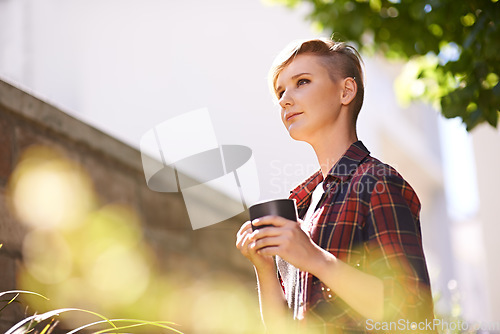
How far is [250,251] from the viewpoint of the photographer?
1613mm

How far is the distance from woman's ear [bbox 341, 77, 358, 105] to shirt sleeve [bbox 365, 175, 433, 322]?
1.18ft

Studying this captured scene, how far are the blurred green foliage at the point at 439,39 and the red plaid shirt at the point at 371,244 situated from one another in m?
0.98

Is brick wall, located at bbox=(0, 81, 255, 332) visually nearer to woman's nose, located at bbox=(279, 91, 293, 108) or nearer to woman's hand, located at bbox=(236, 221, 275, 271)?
woman's hand, located at bbox=(236, 221, 275, 271)

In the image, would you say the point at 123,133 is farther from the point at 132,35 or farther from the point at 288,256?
the point at 288,256

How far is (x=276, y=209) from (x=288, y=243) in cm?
10

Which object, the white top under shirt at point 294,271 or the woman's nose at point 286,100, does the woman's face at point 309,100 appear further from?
the white top under shirt at point 294,271

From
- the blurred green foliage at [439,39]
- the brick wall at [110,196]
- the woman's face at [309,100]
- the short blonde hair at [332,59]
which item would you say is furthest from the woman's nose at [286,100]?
the brick wall at [110,196]

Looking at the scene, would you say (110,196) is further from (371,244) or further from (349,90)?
(371,244)

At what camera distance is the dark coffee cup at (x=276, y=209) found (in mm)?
1548

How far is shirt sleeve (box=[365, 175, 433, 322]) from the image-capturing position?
147cm

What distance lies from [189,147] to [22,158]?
153 cm

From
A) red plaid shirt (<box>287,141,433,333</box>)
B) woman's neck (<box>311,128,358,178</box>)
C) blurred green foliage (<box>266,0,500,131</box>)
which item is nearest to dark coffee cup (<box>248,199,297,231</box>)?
red plaid shirt (<box>287,141,433,333</box>)

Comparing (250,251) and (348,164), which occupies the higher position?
(348,164)

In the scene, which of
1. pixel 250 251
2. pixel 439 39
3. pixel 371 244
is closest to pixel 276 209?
pixel 250 251
